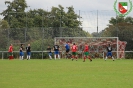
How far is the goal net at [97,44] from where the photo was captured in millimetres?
54812

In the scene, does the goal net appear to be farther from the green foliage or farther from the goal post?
the green foliage

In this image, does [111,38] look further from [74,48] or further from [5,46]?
[5,46]

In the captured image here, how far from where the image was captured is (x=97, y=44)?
182 feet

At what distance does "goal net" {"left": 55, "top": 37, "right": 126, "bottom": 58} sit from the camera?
180ft

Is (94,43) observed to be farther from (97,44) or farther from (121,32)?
(121,32)

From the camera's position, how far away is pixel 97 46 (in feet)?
181
